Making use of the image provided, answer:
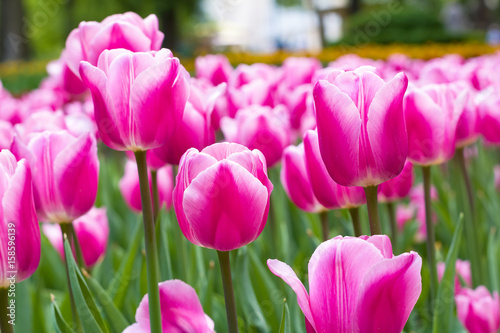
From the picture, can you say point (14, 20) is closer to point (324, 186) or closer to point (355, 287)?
point (324, 186)

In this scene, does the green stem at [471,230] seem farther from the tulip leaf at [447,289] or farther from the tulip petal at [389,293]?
the tulip petal at [389,293]

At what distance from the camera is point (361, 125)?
37.9 inches

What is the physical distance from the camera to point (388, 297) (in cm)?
79

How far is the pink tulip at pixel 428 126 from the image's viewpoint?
1.28 metres

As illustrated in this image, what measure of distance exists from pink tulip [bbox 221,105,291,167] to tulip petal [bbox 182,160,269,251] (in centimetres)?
72

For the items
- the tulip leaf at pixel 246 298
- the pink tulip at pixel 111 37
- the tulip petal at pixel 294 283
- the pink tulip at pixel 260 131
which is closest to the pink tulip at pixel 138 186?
the pink tulip at pixel 260 131

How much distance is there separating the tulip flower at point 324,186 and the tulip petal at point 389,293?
0.39 m

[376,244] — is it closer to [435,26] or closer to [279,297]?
[279,297]

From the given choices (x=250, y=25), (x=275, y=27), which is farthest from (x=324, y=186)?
(x=275, y=27)

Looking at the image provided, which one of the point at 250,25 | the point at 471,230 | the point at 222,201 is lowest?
the point at 250,25

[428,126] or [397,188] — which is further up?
[428,126]

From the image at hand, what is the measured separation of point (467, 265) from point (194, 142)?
126 centimetres

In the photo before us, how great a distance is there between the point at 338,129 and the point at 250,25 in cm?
4300

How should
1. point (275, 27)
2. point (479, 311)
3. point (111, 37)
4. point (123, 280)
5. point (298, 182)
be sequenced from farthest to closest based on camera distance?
point (275, 27) → point (123, 280) → point (479, 311) → point (298, 182) → point (111, 37)
